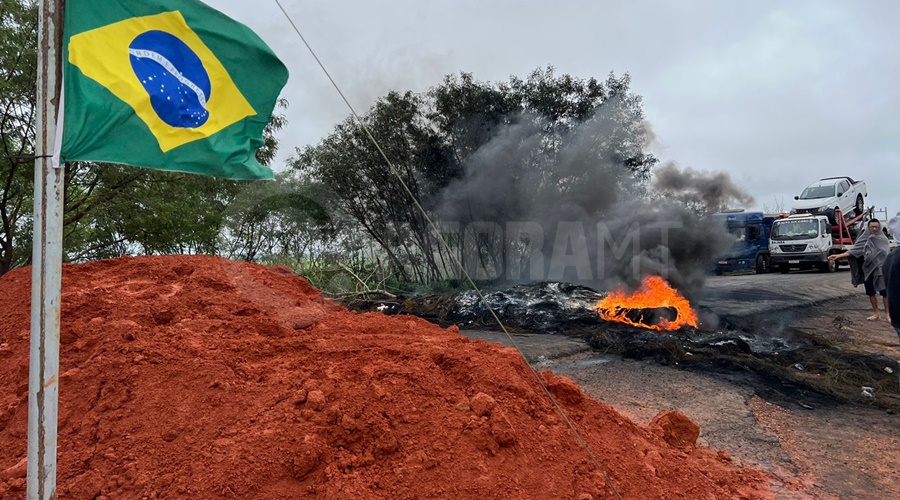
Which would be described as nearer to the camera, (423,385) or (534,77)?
(423,385)

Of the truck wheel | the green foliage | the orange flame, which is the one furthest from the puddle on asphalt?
the truck wheel

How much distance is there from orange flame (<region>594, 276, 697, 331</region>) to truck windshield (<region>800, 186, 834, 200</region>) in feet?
46.1

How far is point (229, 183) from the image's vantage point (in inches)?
479

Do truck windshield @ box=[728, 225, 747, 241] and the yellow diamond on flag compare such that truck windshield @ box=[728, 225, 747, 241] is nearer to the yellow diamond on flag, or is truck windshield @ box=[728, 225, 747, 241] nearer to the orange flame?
the orange flame

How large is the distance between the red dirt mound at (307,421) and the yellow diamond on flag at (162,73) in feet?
4.50

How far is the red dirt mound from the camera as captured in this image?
236 cm

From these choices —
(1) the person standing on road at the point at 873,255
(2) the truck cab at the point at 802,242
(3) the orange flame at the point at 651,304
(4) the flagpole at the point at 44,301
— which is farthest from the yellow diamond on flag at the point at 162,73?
(2) the truck cab at the point at 802,242

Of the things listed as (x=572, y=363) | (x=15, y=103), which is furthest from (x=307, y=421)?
(x=15, y=103)

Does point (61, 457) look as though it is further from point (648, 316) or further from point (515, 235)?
point (515, 235)

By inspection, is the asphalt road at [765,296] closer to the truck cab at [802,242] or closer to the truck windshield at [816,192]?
the truck cab at [802,242]

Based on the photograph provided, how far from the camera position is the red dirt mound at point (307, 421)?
2.36 metres

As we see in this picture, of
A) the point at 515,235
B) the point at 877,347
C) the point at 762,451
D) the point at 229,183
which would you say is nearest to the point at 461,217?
the point at 515,235

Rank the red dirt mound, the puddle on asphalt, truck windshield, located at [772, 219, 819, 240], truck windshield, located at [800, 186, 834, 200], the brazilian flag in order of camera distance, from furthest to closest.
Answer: truck windshield, located at [800, 186, 834, 200] → truck windshield, located at [772, 219, 819, 240] → the puddle on asphalt → the red dirt mound → the brazilian flag

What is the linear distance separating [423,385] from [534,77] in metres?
13.0
